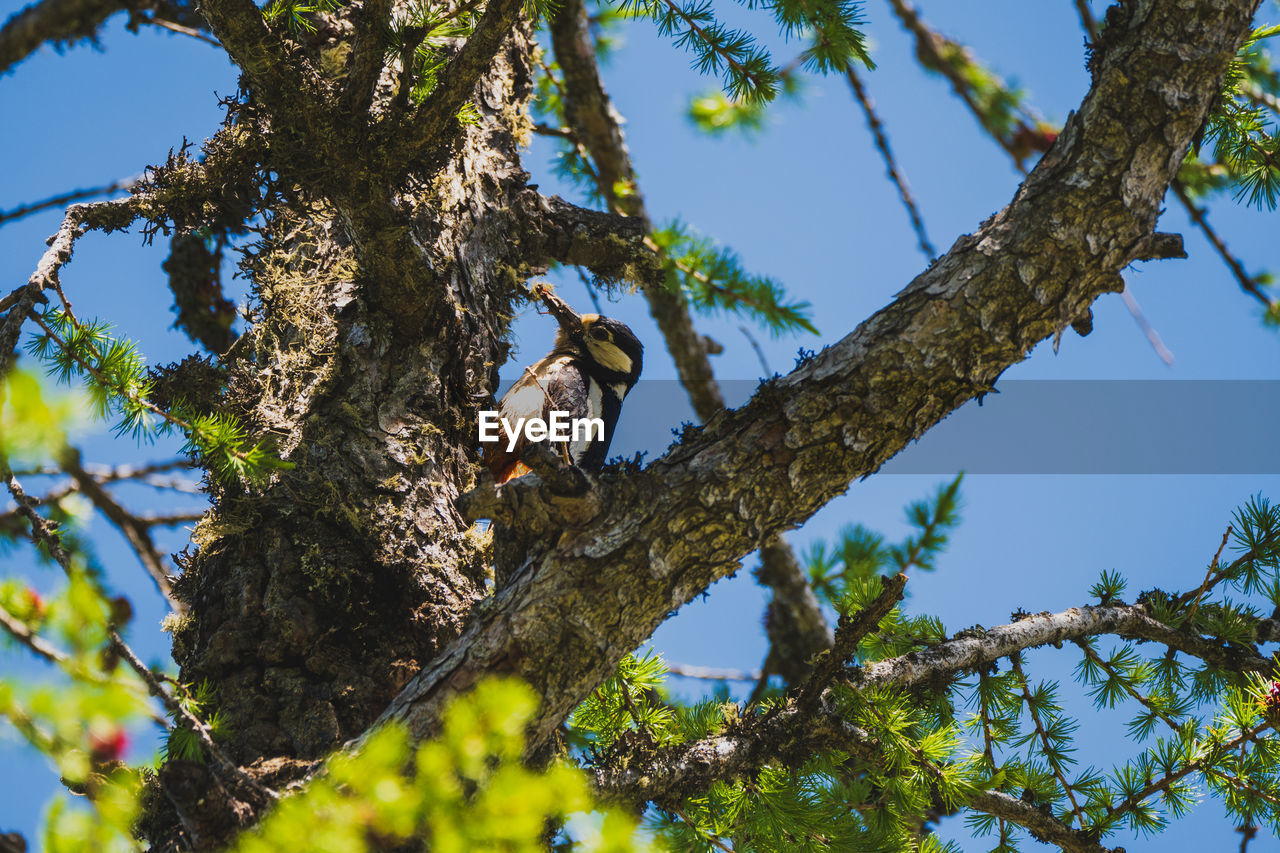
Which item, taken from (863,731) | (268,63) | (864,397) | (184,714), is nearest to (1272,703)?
(863,731)

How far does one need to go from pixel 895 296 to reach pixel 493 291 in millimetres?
1358

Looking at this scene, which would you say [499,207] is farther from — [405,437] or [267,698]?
[267,698]

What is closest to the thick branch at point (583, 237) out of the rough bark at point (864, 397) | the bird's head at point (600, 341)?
the bird's head at point (600, 341)

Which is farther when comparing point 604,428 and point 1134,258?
point 604,428

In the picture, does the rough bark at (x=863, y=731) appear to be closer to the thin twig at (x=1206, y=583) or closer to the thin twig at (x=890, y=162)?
the thin twig at (x=1206, y=583)

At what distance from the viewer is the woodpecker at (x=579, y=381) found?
336 cm

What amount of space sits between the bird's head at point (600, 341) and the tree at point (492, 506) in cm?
103

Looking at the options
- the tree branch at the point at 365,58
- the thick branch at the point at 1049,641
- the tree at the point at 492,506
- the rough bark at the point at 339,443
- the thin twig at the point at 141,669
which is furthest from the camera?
the thick branch at the point at 1049,641

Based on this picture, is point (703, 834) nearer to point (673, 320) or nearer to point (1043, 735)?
point (1043, 735)

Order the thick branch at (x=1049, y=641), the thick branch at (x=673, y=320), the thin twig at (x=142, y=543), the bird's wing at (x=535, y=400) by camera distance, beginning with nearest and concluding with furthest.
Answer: the thick branch at (x=1049, y=641), the thin twig at (x=142, y=543), the bird's wing at (x=535, y=400), the thick branch at (x=673, y=320)

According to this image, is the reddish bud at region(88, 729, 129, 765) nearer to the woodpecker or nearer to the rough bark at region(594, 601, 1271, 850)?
the rough bark at region(594, 601, 1271, 850)

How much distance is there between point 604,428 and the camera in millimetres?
3936

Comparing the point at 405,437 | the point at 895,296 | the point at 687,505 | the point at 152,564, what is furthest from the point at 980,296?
the point at 152,564

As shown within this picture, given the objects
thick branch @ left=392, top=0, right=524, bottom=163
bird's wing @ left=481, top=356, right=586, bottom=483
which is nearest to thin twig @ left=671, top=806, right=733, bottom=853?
bird's wing @ left=481, top=356, right=586, bottom=483
